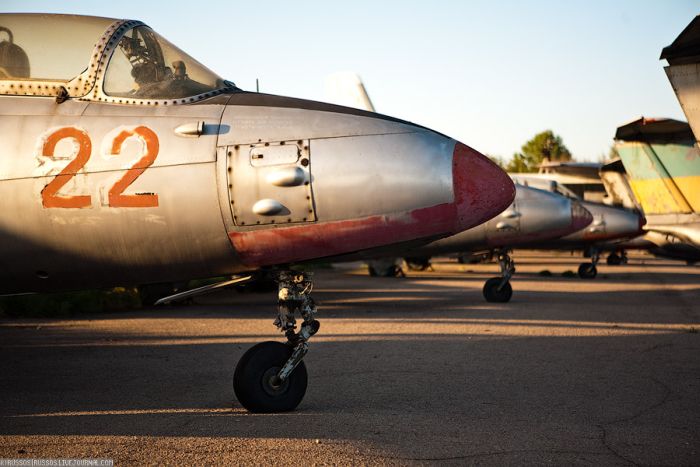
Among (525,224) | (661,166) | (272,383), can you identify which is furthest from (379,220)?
(661,166)

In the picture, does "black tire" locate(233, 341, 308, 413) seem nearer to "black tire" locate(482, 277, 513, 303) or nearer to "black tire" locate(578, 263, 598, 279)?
"black tire" locate(482, 277, 513, 303)

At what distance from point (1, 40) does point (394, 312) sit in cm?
973

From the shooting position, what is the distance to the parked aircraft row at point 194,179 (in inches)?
199

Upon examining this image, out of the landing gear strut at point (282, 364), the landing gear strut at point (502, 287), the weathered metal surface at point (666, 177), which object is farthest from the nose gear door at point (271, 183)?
the weathered metal surface at point (666, 177)

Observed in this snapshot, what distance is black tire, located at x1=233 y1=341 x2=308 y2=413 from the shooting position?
5516 millimetres

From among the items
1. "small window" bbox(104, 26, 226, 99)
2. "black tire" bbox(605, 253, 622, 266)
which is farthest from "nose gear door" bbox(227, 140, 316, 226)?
"black tire" bbox(605, 253, 622, 266)

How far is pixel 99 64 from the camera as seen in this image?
5594mm

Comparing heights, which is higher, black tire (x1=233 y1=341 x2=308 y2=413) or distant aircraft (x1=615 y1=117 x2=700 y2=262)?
distant aircraft (x1=615 y1=117 x2=700 y2=262)

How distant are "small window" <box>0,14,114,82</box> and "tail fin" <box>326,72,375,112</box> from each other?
19.1 m

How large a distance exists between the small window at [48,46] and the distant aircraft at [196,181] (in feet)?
0.05

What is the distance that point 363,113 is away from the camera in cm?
536

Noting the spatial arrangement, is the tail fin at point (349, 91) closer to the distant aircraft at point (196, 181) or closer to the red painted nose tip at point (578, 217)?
the red painted nose tip at point (578, 217)

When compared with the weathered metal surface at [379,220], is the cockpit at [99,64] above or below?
above

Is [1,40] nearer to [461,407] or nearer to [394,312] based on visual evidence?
[461,407]
